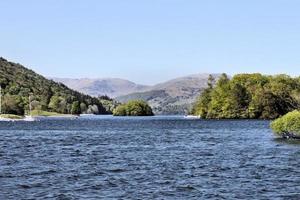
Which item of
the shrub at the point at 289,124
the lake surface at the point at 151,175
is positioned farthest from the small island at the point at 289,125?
the lake surface at the point at 151,175

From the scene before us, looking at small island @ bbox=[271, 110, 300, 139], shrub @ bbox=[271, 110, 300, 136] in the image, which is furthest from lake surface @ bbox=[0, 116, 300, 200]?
small island @ bbox=[271, 110, 300, 139]

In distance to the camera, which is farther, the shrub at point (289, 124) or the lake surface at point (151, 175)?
the shrub at point (289, 124)

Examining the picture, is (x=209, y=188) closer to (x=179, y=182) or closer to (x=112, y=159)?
(x=179, y=182)

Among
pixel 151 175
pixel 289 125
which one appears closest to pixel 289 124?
pixel 289 125

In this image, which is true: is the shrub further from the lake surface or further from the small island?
the lake surface

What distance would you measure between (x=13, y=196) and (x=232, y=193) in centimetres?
1442

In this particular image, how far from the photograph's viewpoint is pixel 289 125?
94.8 m

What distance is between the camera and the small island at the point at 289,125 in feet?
303

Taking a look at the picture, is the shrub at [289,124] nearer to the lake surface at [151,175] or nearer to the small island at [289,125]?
the small island at [289,125]

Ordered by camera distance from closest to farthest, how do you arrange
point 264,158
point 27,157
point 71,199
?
point 71,199 → point 264,158 → point 27,157

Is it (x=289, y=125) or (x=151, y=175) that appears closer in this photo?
(x=151, y=175)

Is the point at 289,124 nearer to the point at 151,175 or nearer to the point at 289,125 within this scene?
the point at 289,125

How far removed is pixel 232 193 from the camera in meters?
41.1

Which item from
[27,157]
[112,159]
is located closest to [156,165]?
[112,159]
